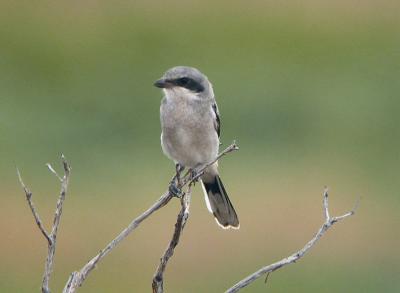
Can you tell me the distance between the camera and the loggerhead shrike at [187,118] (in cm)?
709

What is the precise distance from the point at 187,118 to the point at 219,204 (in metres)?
0.67

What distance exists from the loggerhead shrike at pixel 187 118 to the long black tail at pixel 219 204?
0.04m

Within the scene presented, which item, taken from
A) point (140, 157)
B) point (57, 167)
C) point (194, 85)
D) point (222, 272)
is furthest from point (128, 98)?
point (194, 85)

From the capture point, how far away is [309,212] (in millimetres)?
12672

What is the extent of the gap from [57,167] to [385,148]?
4220 mm

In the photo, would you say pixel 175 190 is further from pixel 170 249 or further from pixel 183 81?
pixel 183 81

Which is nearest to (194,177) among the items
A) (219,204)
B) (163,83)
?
(163,83)

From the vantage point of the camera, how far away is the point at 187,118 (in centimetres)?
720

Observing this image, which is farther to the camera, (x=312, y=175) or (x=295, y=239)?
(x=312, y=175)

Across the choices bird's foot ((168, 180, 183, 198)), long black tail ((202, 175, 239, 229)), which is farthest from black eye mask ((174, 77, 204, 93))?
bird's foot ((168, 180, 183, 198))

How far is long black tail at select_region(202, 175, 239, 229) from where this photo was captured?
24.5ft

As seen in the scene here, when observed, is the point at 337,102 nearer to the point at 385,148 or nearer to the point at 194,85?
the point at 385,148

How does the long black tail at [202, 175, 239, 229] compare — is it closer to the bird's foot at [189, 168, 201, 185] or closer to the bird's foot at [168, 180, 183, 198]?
the bird's foot at [189, 168, 201, 185]

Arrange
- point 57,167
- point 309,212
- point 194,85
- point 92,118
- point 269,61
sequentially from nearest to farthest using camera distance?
point 194,85 → point 309,212 → point 57,167 → point 92,118 → point 269,61
